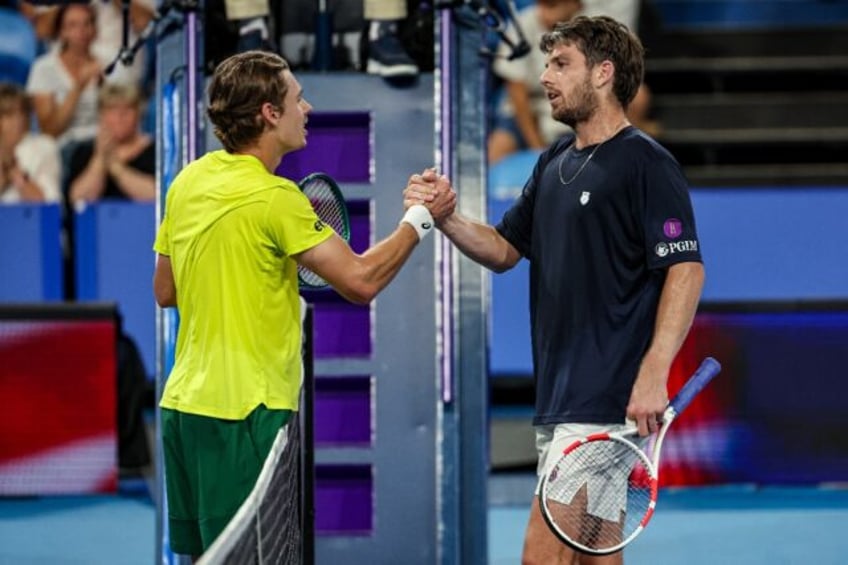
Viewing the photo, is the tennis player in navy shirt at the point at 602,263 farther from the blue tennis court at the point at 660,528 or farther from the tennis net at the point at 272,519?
the blue tennis court at the point at 660,528

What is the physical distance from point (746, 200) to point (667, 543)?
12.8ft

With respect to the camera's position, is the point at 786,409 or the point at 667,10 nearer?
the point at 786,409

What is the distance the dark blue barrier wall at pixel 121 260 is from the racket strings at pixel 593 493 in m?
7.11

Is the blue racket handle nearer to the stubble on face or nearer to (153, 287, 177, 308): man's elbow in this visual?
the stubble on face

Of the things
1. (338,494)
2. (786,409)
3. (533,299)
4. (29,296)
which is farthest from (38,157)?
(533,299)

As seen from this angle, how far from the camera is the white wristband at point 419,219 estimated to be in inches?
183

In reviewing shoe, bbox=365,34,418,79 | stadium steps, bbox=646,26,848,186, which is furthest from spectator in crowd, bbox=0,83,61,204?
shoe, bbox=365,34,418,79

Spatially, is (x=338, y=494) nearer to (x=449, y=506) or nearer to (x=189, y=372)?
(x=449, y=506)

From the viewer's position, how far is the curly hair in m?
4.56

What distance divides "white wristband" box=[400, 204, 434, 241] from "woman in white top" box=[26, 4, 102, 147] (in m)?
7.29

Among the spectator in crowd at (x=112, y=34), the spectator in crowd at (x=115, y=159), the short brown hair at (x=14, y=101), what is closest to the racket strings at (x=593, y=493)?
the spectator in crowd at (x=115, y=159)

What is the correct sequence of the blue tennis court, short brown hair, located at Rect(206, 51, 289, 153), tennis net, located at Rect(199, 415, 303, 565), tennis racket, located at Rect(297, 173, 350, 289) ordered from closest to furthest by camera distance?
tennis net, located at Rect(199, 415, 303, 565)
short brown hair, located at Rect(206, 51, 289, 153)
tennis racket, located at Rect(297, 173, 350, 289)
the blue tennis court

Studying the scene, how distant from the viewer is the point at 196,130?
5980 millimetres

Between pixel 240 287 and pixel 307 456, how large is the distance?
1.01m
